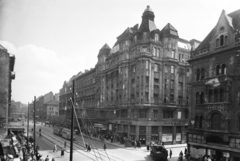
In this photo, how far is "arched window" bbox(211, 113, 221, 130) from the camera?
86.8 ft

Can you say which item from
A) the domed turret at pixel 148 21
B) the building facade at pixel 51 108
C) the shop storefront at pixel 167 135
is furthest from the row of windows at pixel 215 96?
the building facade at pixel 51 108

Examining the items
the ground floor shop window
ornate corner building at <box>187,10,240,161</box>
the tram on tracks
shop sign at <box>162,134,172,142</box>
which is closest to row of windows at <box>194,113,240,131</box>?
ornate corner building at <box>187,10,240,161</box>

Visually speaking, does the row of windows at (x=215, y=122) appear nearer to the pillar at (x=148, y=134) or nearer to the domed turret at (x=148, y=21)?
the pillar at (x=148, y=134)

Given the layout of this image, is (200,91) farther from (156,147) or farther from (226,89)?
(156,147)

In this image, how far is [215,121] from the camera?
26984 mm

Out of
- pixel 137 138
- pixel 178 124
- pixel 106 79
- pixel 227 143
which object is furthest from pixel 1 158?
pixel 106 79

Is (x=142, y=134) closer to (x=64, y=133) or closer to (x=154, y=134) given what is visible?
(x=154, y=134)

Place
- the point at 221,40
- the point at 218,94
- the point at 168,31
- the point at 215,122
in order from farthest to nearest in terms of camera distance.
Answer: the point at 168,31
the point at 221,40
the point at 215,122
the point at 218,94

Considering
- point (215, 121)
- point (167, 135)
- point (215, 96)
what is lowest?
point (167, 135)

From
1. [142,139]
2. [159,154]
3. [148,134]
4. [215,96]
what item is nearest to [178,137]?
[148,134]

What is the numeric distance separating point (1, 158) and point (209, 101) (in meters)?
25.1

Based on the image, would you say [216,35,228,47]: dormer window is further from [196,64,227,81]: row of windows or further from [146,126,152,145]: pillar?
[146,126,152,145]: pillar

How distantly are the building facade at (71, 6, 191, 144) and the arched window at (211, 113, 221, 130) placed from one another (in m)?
16.2

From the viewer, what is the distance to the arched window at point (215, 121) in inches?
1042
